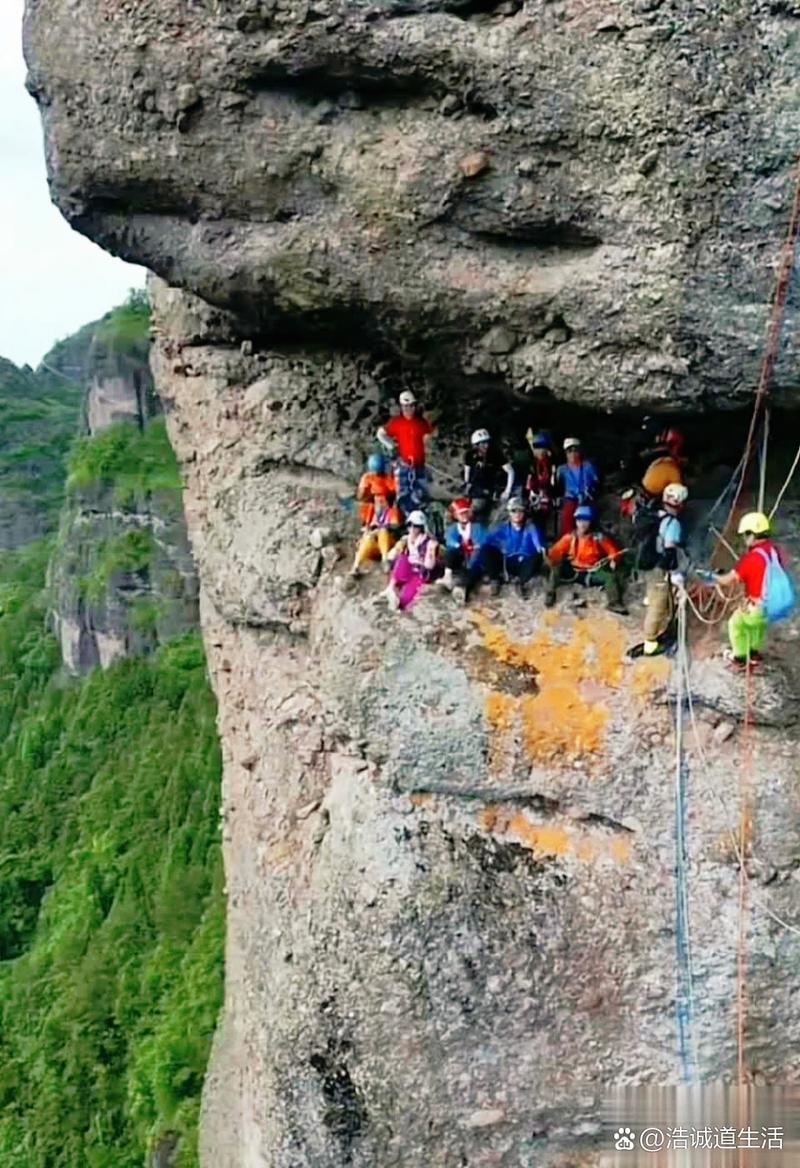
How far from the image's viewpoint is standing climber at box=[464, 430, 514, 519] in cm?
721

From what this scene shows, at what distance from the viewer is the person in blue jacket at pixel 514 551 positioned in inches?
271

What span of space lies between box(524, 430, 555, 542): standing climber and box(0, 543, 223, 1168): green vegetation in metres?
11.8

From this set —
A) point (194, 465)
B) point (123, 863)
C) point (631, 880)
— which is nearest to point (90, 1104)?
point (123, 863)

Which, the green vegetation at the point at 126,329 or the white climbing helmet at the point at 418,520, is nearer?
the white climbing helmet at the point at 418,520

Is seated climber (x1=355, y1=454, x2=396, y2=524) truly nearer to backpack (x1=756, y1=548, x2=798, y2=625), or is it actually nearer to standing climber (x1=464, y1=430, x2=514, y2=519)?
standing climber (x1=464, y1=430, x2=514, y2=519)

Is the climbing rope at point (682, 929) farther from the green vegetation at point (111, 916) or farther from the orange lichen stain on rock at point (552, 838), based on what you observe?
the green vegetation at point (111, 916)

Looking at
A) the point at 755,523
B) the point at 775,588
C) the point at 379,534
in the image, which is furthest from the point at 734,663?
the point at 379,534

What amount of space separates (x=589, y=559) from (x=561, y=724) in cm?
91

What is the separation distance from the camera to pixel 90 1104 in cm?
2147

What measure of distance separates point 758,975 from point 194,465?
506 centimetres

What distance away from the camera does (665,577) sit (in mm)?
6664

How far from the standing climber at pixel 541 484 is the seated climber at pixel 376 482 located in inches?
30.8

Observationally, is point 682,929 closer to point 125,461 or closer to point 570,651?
point 570,651

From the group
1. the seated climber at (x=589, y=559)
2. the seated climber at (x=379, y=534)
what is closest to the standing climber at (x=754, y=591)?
the seated climber at (x=589, y=559)
